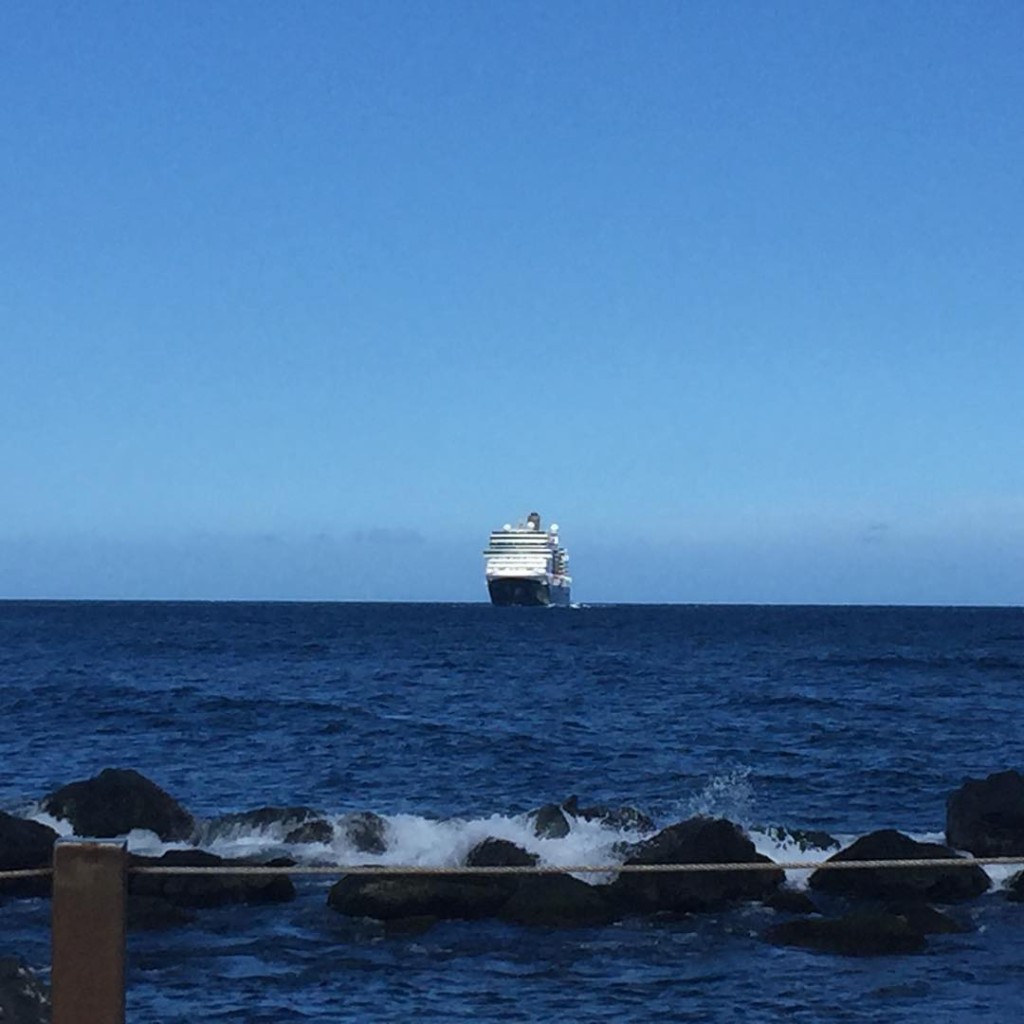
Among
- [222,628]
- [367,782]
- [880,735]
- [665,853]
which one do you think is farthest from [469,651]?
[665,853]

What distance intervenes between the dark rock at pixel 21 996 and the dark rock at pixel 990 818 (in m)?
12.1

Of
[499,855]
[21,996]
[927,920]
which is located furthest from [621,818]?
[21,996]

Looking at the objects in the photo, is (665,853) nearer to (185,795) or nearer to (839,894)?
(839,894)

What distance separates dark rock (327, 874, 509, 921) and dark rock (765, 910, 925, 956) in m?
2.94

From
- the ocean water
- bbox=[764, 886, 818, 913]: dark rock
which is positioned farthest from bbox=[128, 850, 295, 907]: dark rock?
bbox=[764, 886, 818, 913]: dark rock

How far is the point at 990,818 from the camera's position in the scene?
17.9 m

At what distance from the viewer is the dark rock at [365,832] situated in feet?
63.2

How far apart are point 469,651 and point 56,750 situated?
48625 millimetres

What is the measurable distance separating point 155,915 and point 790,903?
21.8 ft

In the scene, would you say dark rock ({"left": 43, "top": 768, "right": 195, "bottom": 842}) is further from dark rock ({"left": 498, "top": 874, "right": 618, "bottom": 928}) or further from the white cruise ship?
the white cruise ship

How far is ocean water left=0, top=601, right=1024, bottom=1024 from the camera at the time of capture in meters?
11.8

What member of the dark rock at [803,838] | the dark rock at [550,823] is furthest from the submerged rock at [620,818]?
the dark rock at [803,838]

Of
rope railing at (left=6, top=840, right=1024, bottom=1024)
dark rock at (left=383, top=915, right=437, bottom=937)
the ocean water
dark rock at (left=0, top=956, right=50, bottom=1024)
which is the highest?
rope railing at (left=6, top=840, right=1024, bottom=1024)

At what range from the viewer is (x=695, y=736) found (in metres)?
35.1
